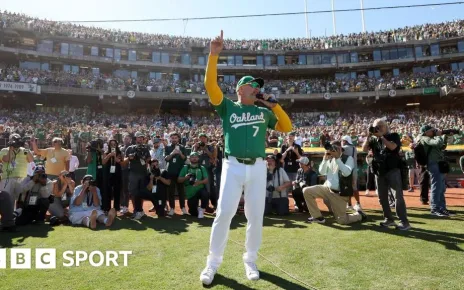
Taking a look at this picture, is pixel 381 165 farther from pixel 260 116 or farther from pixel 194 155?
pixel 194 155

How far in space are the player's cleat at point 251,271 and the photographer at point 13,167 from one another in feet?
18.8

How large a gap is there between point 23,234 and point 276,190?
5323 millimetres

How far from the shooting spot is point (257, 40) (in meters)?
43.2

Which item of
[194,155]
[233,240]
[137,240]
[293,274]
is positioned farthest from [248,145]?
[194,155]

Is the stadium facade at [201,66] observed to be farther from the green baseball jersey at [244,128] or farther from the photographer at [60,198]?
the green baseball jersey at [244,128]

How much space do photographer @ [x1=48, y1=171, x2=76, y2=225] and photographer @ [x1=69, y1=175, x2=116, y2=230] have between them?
0.35 m

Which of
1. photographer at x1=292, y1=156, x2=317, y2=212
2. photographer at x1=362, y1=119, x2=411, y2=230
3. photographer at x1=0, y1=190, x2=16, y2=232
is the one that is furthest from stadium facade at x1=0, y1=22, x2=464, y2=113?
photographer at x1=362, y1=119, x2=411, y2=230

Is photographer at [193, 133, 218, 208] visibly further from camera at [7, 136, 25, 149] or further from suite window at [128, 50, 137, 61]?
suite window at [128, 50, 137, 61]

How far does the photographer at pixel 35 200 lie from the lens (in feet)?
22.2

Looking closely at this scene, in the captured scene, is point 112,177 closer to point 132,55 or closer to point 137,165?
point 137,165

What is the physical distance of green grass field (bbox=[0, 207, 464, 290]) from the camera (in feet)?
11.2

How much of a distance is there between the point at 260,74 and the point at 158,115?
14214 millimetres

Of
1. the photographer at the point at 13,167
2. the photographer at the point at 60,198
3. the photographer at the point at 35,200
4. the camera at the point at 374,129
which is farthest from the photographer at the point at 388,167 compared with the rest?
the photographer at the point at 13,167

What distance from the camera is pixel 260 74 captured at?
134 ft
